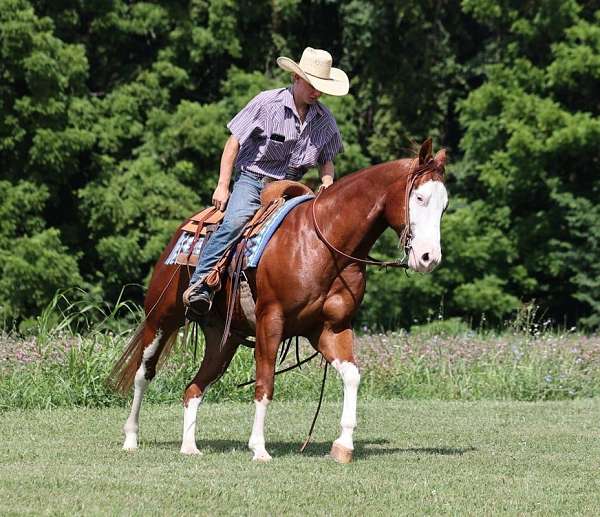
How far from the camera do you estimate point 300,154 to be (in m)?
9.88

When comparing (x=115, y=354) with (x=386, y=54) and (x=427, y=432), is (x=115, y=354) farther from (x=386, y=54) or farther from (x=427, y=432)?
(x=386, y=54)

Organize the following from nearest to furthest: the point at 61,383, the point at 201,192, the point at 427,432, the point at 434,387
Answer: the point at 427,432
the point at 61,383
the point at 434,387
the point at 201,192

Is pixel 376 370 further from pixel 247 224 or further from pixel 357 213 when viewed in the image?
pixel 357 213

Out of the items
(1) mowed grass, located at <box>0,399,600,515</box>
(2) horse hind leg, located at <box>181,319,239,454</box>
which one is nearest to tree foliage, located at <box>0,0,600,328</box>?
(1) mowed grass, located at <box>0,399,600,515</box>

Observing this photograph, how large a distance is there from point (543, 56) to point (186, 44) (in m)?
8.55

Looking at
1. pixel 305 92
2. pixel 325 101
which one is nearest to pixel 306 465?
pixel 305 92

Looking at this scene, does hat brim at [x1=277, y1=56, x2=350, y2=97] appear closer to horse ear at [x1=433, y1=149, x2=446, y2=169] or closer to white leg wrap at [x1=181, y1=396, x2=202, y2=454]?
horse ear at [x1=433, y1=149, x2=446, y2=169]

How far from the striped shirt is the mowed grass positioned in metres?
2.21

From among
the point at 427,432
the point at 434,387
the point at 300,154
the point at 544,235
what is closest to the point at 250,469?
the point at 300,154

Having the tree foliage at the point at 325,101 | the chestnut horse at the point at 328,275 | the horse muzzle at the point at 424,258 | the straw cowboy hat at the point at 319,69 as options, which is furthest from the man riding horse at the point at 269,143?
the tree foliage at the point at 325,101

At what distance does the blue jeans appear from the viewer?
9617mm

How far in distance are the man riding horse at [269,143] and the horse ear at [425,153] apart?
43.1 inches

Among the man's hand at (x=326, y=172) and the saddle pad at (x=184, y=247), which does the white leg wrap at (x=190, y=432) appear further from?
the man's hand at (x=326, y=172)

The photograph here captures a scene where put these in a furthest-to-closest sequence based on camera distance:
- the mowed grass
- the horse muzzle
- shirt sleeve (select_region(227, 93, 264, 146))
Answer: shirt sleeve (select_region(227, 93, 264, 146)) → the horse muzzle → the mowed grass
